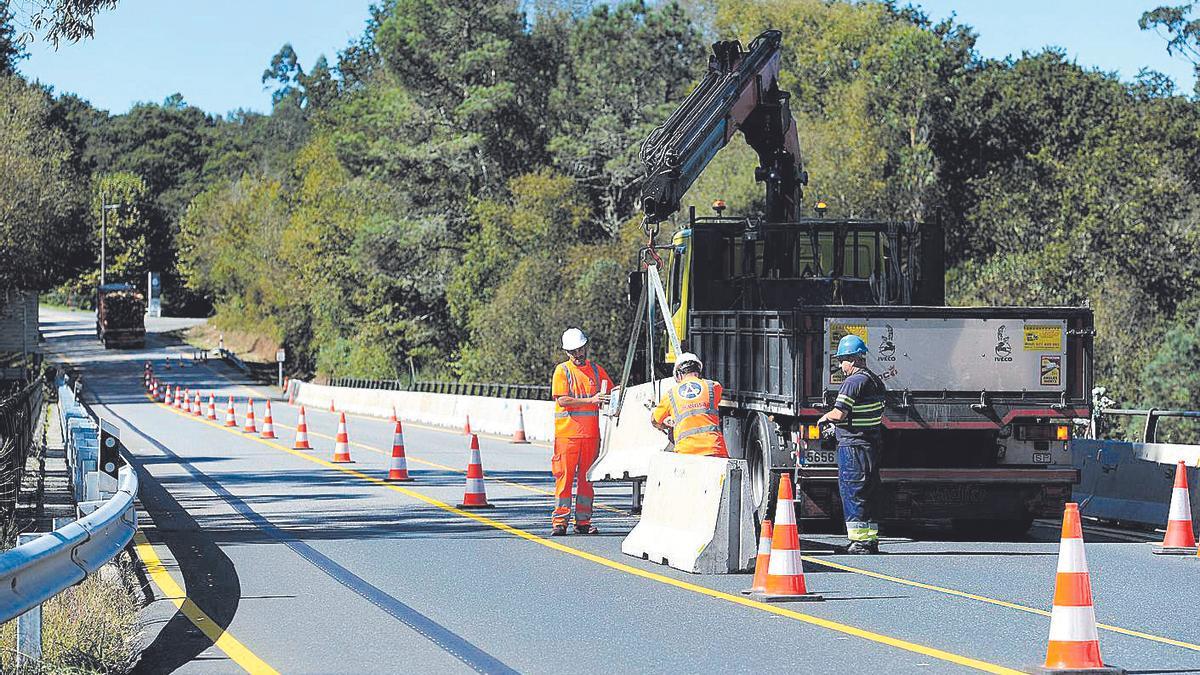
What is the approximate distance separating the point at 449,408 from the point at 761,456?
2830 centimetres

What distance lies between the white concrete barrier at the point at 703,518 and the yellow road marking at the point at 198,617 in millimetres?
3917

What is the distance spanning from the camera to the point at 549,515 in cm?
1814

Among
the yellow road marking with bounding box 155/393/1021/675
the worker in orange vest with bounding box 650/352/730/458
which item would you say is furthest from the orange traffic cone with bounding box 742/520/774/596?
the worker in orange vest with bounding box 650/352/730/458

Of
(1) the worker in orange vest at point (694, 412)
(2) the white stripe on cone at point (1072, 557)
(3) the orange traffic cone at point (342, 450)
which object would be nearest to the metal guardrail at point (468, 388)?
(3) the orange traffic cone at point (342, 450)

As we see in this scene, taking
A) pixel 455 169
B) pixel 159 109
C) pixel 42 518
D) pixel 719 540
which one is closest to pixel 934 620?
pixel 719 540

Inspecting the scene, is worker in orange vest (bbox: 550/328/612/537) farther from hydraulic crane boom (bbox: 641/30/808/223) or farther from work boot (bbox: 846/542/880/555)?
hydraulic crane boom (bbox: 641/30/808/223)

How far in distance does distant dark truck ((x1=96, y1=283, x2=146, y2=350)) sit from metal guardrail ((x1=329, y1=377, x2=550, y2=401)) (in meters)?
27.5

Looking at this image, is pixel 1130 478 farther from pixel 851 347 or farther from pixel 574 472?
pixel 574 472

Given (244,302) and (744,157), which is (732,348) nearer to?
(744,157)

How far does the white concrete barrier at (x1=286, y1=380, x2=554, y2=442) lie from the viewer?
3659 cm

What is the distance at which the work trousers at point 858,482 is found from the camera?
1402 cm

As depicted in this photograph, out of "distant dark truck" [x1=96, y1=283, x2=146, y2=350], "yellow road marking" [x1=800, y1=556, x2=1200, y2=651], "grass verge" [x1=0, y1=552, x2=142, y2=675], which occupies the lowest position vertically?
"yellow road marking" [x1=800, y1=556, x2=1200, y2=651]

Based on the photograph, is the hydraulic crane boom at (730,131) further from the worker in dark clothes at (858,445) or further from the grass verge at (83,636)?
the grass verge at (83,636)

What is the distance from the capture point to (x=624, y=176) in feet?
229
